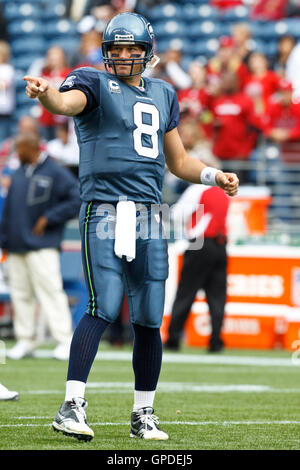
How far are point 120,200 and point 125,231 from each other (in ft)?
0.49

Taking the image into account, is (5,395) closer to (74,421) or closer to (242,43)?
(74,421)

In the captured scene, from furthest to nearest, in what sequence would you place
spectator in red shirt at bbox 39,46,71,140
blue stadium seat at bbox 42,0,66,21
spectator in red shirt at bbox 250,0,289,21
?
blue stadium seat at bbox 42,0,66,21 → spectator in red shirt at bbox 250,0,289,21 → spectator in red shirt at bbox 39,46,71,140

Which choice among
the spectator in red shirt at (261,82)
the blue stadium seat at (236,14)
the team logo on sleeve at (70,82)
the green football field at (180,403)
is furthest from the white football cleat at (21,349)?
the blue stadium seat at (236,14)

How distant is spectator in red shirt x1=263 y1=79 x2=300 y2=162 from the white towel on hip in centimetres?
828

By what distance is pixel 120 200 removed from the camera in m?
4.48

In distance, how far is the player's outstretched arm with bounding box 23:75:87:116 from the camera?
4.05 meters

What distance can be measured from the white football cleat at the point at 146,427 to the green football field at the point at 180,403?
2.1 inches

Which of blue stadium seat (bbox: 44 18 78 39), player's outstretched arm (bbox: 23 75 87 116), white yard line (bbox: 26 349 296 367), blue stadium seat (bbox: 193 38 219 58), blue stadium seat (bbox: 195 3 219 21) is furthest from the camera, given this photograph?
blue stadium seat (bbox: 44 18 78 39)

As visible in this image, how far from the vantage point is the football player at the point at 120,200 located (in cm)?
437

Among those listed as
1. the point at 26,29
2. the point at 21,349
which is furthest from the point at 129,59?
the point at 26,29

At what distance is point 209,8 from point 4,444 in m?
12.9

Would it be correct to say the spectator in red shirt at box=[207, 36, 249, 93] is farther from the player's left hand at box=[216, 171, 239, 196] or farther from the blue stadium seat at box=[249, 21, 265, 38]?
the player's left hand at box=[216, 171, 239, 196]

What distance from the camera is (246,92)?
12891 mm

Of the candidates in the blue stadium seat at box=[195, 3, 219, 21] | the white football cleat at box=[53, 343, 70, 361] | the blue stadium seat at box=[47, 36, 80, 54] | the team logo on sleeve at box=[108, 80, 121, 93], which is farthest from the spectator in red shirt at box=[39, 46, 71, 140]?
the team logo on sleeve at box=[108, 80, 121, 93]
